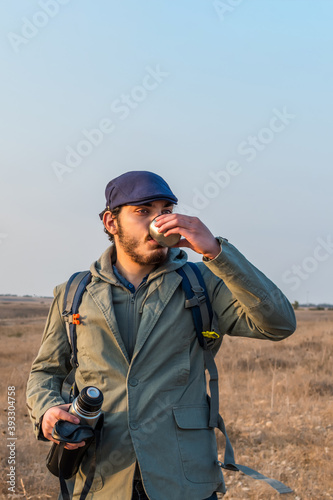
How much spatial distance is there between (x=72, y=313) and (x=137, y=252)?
0.45m

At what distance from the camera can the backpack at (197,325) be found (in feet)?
8.41

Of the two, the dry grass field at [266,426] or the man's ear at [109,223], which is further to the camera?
the dry grass field at [266,426]

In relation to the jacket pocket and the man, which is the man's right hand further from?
the jacket pocket

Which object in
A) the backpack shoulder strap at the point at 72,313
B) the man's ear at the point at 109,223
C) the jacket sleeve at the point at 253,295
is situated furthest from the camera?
the man's ear at the point at 109,223

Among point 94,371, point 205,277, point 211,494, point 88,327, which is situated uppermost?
point 205,277

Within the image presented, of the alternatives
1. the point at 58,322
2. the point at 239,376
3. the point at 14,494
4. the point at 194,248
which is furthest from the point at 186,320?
the point at 239,376

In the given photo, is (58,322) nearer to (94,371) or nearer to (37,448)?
(94,371)

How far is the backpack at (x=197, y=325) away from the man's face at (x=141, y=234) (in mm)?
166

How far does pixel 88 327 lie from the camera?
270 centimetres

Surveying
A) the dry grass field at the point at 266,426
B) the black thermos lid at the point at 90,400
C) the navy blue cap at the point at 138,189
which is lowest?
the dry grass field at the point at 266,426

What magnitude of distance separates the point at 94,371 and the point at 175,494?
2.17ft

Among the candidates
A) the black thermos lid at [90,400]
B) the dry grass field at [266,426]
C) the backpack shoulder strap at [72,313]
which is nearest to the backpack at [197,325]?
the backpack shoulder strap at [72,313]

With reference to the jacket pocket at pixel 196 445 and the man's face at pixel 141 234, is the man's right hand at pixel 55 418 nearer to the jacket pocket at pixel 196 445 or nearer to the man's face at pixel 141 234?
the jacket pocket at pixel 196 445

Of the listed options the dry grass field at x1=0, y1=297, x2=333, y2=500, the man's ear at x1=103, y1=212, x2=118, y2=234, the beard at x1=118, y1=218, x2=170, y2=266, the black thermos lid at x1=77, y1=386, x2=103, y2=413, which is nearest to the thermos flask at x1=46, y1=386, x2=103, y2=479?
the black thermos lid at x1=77, y1=386, x2=103, y2=413
